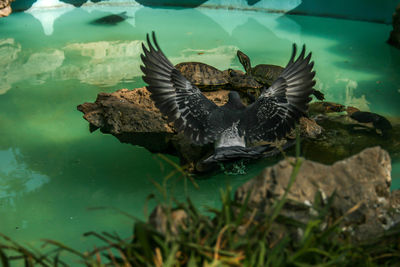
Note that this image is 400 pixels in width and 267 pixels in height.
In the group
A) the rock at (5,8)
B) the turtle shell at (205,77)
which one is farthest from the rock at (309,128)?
the rock at (5,8)

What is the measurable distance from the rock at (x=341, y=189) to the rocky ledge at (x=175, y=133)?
1701 mm

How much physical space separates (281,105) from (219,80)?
109cm

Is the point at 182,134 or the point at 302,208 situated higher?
the point at 302,208

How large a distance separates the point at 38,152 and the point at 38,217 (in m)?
1.05

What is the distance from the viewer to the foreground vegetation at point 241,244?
137cm

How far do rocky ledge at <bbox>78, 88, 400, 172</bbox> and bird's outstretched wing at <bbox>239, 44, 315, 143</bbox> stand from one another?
430 millimetres

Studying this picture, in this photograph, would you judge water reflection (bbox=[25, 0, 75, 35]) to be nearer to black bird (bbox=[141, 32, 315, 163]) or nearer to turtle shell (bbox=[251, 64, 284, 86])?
turtle shell (bbox=[251, 64, 284, 86])

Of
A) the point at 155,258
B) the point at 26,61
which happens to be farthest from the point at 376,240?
the point at 26,61

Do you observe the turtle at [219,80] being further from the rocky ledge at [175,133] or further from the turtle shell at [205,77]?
the rocky ledge at [175,133]

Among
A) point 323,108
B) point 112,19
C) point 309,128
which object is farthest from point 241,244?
point 112,19

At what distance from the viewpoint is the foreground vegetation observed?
1.37 meters

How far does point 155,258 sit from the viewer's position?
1382mm

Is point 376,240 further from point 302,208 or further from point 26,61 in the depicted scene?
point 26,61

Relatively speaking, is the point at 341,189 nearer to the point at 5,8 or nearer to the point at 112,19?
the point at 112,19
